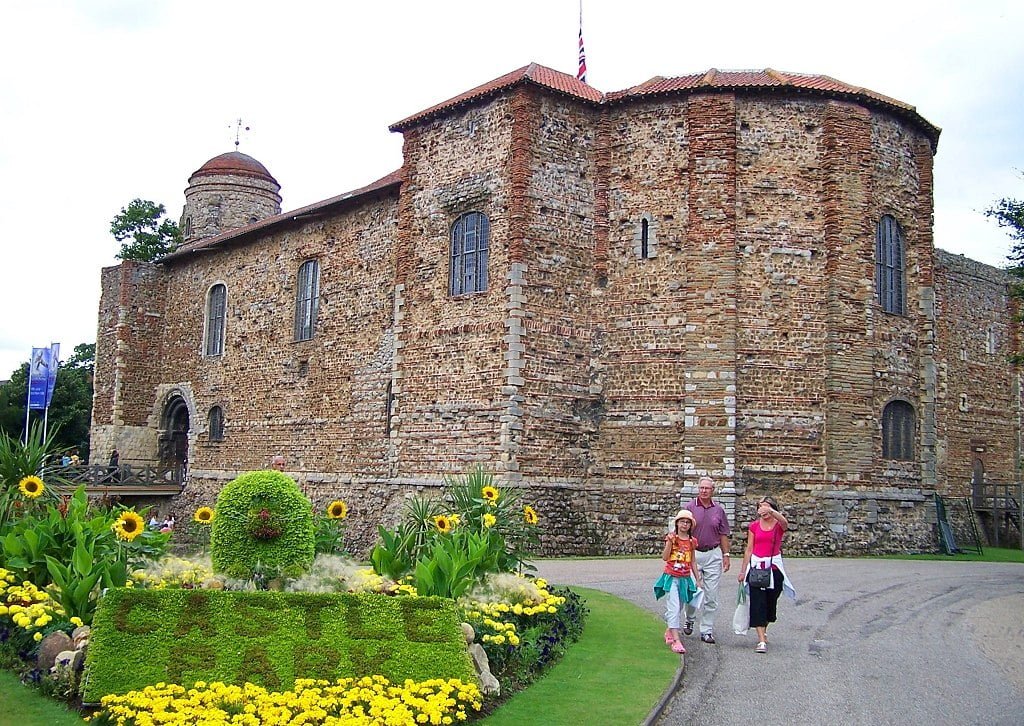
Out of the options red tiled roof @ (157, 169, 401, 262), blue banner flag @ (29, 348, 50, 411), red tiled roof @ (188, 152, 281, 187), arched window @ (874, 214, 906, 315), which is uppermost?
red tiled roof @ (188, 152, 281, 187)

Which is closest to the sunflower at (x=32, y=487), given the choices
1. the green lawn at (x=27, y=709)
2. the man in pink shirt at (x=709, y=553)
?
the green lawn at (x=27, y=709)

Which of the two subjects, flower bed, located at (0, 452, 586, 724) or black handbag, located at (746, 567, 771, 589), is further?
black handbag, located at (746, 567, 771, 589)

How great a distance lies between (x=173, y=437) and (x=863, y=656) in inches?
1140

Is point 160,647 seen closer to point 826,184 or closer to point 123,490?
point 826,184

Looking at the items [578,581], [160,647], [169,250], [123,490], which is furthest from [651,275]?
[169,250]

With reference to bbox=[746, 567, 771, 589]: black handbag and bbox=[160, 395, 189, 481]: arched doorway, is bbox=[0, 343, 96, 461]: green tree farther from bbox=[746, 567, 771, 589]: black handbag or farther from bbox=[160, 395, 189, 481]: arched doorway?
bbox=[746, 567, 771, 589]: black handbag

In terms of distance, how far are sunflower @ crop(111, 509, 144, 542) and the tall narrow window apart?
18106 mm

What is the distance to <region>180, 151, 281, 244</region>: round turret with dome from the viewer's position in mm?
39406

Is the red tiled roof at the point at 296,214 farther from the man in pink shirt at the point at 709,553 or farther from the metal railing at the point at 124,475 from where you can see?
the man in pink shirt at the point at 709,553

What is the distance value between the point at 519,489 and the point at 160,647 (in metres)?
12.1

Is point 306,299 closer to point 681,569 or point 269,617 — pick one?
point 681,569

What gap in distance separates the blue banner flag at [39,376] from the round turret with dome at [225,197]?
25.3ft

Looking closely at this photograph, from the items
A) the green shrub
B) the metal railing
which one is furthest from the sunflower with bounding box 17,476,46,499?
the metal railing

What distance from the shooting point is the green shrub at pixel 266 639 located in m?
7.72
